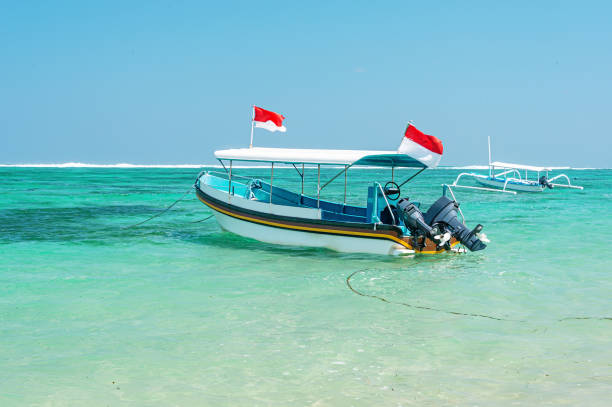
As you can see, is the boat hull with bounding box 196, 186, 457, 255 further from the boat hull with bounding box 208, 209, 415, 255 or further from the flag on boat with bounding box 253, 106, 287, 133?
the flag on boat with bounding box 253, 106, 287, 133

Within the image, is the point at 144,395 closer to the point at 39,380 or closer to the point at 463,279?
the point at 39,380

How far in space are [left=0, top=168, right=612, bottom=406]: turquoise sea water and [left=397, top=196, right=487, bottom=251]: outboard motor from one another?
30.2 inches

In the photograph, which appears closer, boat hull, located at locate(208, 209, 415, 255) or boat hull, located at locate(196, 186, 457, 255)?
boat hull, located at locate(196, 186, 457, 255)

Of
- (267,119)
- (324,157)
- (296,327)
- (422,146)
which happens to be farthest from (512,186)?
(296,327)

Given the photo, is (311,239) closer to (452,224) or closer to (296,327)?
(452,224)

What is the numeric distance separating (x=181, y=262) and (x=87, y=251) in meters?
3.25

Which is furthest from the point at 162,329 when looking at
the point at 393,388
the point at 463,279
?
the point at 463,279

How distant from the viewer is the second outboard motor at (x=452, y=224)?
11953mm

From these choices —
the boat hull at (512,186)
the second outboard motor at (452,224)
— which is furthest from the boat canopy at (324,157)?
the boat hull at (512,186)

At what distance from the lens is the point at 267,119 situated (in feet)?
52.3

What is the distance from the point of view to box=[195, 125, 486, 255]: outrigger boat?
Result: 482 inches

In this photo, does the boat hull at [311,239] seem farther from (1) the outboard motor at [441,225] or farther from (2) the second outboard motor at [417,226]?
(1) the outboard motor at [441,225]

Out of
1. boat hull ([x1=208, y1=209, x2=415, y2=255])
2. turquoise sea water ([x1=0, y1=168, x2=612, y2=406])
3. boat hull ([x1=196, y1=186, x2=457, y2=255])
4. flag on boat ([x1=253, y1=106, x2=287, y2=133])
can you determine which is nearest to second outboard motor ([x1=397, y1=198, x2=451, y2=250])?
boat hull ([x1=196, y1=186, x2=457, y2=255])

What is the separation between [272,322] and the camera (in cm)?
802
